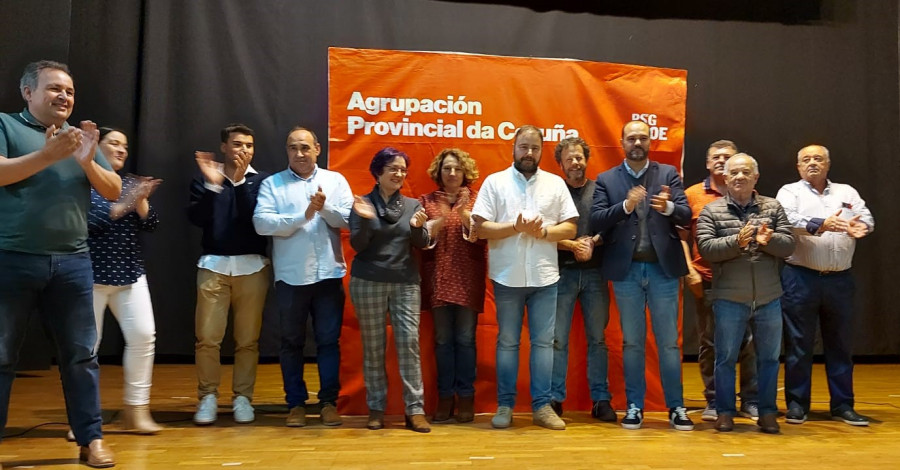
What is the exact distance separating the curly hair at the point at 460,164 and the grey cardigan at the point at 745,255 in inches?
48.8

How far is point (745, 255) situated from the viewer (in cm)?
385

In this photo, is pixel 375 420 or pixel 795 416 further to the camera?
pixel 795 416

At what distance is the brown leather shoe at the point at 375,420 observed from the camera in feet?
12.7

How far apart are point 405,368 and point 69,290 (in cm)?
167

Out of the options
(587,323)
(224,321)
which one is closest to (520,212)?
(587,323)

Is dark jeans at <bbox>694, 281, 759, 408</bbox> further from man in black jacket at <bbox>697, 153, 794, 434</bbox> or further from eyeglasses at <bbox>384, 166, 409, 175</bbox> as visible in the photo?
eyeglasses at <bbox>384, 166, 409, 175</bbox>

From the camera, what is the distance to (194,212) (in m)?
4.03

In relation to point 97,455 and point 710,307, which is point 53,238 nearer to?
point 97,455

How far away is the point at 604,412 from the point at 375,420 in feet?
4.17

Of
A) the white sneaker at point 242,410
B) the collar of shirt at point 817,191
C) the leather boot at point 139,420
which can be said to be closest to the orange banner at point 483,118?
the white sneaker at point 242,410

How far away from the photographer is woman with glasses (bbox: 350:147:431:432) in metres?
3.87

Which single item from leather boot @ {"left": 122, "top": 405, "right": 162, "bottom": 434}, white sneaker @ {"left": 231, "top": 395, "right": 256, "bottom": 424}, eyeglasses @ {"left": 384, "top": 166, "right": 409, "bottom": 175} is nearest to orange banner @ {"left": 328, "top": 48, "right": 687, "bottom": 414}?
eyeglasses @ {"left": 384, "top": 166, "right": 409, "bottom": 175}

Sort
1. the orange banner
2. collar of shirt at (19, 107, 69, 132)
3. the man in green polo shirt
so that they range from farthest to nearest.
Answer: the orange banner → collar of shirt at (19, 107, 69, 132) → the man in green polo shirt

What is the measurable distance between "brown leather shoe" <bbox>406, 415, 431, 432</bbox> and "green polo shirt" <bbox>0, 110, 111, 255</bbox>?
1788mm
